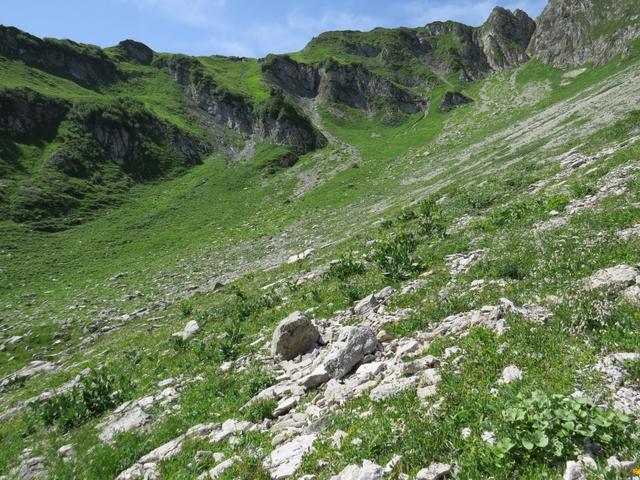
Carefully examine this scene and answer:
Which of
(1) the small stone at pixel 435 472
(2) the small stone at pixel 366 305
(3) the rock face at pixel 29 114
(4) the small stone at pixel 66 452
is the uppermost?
(3) the rock face at pixel 29 114

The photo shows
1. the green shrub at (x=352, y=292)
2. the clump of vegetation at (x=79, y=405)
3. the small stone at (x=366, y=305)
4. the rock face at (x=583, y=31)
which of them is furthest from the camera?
the rock face at (x=583, y=31)

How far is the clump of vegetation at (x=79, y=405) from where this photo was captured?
11055 millimetres

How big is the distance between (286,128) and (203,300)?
74947 millimetres

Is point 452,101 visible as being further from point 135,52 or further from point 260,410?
point 260,410

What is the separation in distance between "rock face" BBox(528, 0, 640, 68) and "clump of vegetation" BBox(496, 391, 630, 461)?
403ft

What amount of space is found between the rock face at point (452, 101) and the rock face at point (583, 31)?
98.4ft

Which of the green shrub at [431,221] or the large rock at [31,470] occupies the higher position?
the large rock at [31,470]

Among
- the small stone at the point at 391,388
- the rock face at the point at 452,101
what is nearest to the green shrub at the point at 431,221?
the small stone at the point at 391,388

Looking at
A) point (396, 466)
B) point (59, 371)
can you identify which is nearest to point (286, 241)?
point (59, 371)

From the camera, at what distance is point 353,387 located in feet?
25.5

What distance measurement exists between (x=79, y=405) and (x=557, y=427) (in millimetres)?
12441

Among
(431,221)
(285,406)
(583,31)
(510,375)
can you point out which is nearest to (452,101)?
(583,31)

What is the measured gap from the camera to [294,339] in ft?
34.9

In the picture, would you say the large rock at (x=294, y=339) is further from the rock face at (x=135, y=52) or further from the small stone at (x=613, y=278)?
the rock face at (x=135, y=52)
